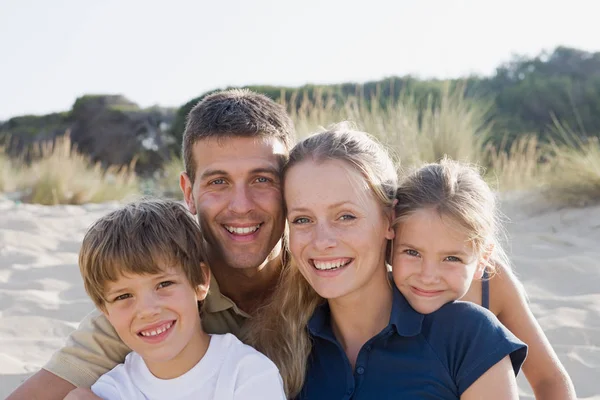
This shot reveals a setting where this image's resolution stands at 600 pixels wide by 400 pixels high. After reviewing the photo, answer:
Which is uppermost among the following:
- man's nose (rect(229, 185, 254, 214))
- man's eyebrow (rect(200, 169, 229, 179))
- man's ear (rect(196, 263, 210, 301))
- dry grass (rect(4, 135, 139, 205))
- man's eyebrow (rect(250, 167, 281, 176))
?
man's eyebrow (rect(250, 167, 281, 176))

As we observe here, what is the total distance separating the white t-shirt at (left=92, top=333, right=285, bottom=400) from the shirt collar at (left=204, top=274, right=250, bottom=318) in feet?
0.81

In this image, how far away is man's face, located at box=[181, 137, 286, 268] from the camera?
2803mm

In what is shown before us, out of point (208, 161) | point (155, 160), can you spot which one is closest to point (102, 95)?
point (155, 160)

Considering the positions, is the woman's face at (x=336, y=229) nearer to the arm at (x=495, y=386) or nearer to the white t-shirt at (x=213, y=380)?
the white t-shirt at (x=213, y=380)

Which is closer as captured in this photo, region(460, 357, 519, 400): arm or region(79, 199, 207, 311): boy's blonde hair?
region(460, 357, 519, 400): arm

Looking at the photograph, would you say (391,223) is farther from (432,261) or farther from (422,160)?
(422,160)

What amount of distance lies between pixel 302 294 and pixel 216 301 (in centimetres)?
36

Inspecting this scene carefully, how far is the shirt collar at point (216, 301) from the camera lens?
8.81 ft

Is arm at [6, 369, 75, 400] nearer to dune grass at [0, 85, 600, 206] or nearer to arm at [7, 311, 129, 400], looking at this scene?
arm at [7, 311, 129, 400]

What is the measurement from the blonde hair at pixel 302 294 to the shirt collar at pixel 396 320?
38 millimetres

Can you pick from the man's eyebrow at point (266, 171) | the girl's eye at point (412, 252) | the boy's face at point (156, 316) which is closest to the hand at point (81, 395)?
the boy's face at point (156, 316)

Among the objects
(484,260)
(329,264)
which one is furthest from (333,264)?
(484,260)

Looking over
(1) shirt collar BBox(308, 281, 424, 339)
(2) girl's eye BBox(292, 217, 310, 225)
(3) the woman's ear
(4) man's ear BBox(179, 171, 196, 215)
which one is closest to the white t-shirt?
(1) shirt collar BBox(308, 281, 424, 339)

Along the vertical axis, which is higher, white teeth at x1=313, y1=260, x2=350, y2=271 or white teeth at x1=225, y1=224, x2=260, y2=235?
white teeth at x1=313, y1=260, x2=350, y2=271
